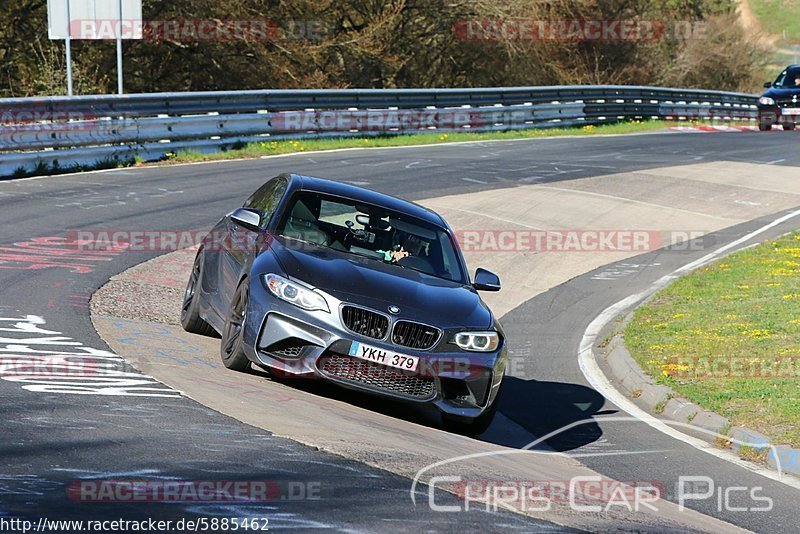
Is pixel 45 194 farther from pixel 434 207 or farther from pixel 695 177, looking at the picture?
pixel 695 177

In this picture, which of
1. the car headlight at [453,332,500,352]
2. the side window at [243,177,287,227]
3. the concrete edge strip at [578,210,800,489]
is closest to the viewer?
the concrete edge strip at [578,210,800,489]

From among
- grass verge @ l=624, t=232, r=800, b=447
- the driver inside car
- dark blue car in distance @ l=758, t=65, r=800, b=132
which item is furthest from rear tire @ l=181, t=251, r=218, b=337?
dark blue car in distance @ l=758, t=65, r=800, b=132

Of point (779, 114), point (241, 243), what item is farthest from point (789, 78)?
point (241, 243)

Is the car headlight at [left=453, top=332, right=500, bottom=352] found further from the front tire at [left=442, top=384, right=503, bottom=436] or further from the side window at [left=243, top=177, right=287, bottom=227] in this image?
the side window at [left=243, top=177, right=287, bottom=227]

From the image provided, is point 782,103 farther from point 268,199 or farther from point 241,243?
point 241,243

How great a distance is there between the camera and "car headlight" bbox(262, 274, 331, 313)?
820 cm

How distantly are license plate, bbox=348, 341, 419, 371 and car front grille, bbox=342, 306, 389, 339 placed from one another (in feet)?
0.37

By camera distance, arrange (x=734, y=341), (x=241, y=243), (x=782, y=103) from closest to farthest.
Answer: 1. (x=241, y=243)
2. (x=734, y=341)
3. (x=782, y=103)

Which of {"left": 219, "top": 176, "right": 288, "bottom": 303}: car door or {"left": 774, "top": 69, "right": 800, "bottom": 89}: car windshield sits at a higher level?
{"left": 774, "top": 69, "right": 800, "bottom": 89}: car windshield

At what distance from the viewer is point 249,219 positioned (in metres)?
9.48

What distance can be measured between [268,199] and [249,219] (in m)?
0.83

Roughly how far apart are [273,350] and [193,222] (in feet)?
28.7

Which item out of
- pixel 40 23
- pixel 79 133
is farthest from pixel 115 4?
pixel 40 23

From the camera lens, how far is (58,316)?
404 inches
